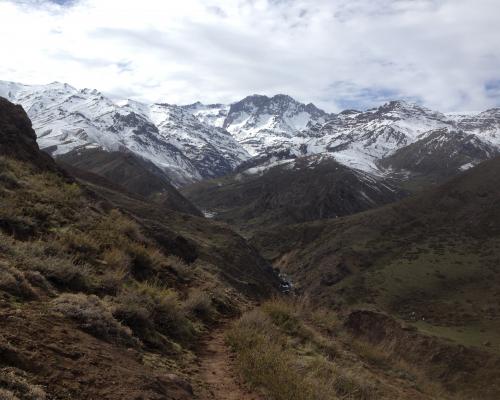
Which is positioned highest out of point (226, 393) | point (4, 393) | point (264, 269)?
point (4, 393)

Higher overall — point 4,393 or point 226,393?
point 4,393

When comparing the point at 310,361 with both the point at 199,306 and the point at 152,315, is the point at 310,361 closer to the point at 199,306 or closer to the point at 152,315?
the point at 199,306

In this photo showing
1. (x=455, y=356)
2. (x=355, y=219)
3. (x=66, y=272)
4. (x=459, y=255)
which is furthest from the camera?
(x=355, y=219)

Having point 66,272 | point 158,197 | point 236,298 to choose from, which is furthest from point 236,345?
point 158,197

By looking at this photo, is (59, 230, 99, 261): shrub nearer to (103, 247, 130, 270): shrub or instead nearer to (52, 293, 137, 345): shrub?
(103, 247, 130, 270): shrub

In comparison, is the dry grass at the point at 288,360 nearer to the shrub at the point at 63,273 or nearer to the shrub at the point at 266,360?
the shrub at the point at 266,360

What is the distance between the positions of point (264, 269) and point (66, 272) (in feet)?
267

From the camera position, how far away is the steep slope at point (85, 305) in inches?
249

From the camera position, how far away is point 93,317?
26.7 ft

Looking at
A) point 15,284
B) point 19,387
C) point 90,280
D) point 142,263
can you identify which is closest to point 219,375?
point 90,280

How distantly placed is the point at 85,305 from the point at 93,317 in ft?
1.14

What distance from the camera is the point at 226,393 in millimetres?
8211

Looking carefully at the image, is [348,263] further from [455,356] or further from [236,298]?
[236,298]

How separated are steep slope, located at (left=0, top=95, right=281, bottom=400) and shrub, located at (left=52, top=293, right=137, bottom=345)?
17 millimetres
